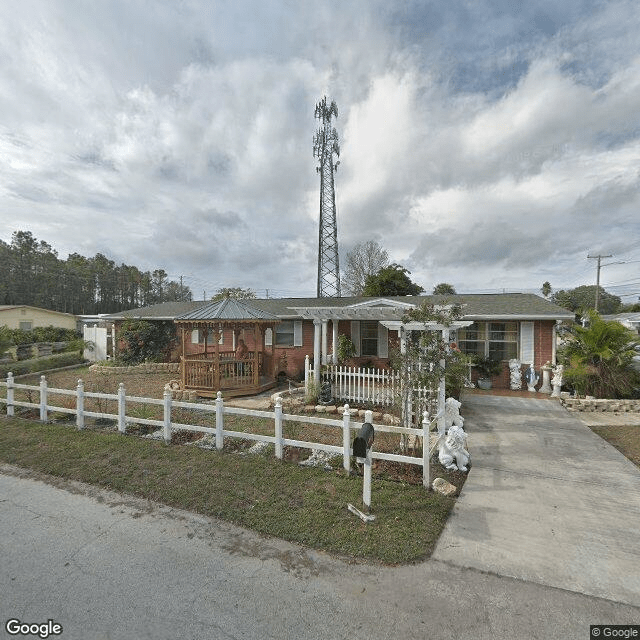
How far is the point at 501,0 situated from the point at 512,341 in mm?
9666

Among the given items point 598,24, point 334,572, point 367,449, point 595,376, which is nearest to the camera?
point 334,572

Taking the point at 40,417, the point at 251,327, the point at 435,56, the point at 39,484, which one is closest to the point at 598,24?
the point at 435,56

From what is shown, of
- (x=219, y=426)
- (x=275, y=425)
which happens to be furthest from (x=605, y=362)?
(x=219, y=426)

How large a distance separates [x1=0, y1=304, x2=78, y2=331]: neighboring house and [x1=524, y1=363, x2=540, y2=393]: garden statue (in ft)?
116

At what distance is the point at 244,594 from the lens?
116 inches

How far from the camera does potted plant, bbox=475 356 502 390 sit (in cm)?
1223

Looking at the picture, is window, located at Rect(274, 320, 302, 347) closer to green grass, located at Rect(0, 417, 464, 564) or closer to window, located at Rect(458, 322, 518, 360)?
window, located at Rect(458, 322, 518, 360)

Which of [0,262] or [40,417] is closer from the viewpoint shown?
[40,417]

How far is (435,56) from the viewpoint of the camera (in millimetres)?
10008

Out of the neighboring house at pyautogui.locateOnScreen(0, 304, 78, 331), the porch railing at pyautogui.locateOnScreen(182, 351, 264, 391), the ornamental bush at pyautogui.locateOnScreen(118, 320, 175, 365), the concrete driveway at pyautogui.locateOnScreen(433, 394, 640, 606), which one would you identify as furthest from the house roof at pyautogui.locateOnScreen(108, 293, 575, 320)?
the neighboring house at pyautogui.locateOnScreen(0, 304, 78, 331)

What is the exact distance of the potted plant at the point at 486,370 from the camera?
A: 12.2 metres

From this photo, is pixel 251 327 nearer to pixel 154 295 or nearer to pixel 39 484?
pixel 39 484

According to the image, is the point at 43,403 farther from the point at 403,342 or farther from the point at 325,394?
the point at 403,342

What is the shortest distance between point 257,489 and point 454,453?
10.5ft
